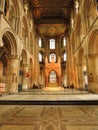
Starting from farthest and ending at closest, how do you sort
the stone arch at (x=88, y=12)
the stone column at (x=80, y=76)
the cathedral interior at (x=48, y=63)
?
1. the stone column at (x=80, y=76)
2. the stone arch at (x=88, y=12)
3. the cathedral interior at (x=48, y=63)

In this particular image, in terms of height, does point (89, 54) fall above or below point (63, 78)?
above

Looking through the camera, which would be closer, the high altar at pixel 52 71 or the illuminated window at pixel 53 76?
the high altar at pixel 52 71

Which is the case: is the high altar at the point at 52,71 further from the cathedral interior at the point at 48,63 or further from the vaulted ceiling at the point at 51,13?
the vaulted ceiling at the point at 51,13

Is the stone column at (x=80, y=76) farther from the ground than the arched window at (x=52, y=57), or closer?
closer

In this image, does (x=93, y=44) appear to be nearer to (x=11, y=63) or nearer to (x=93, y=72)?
(x=93, y=72)

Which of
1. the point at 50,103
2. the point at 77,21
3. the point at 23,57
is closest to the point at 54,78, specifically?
the point at 23,57

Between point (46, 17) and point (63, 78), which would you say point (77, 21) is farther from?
point (63, 78)

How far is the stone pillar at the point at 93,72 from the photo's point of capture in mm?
11883

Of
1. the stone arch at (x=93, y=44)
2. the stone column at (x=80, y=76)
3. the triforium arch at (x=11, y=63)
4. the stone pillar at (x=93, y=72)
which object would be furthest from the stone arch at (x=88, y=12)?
the triforium arch at (x=11, y=63)

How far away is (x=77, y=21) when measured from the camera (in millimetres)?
17781

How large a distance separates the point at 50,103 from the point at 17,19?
1172 cm

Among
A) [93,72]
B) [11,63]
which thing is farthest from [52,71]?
[93,72]

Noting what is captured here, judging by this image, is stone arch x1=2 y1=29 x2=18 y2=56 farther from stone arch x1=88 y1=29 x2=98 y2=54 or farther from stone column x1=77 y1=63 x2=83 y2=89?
stone column x1=77 y1=63 x2=83 y2=89

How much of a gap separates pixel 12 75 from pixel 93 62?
350 inches
